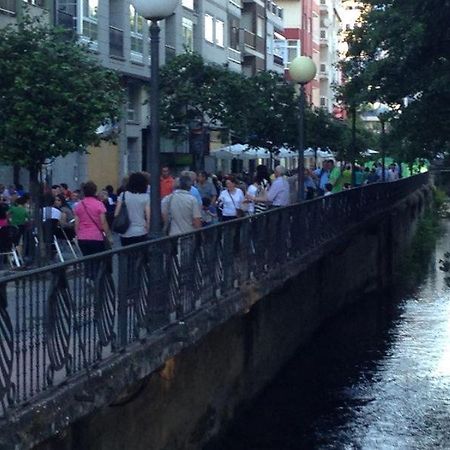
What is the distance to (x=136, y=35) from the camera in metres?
43.5

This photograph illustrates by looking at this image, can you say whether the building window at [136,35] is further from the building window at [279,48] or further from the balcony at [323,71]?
the balcony at [323,71]

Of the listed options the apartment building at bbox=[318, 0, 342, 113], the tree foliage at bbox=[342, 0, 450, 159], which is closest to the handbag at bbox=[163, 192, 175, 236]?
the tree foliage at bbox=[342, 0, 450, 159]

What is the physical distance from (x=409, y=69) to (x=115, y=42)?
788 inches

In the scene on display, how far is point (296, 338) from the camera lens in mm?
24328

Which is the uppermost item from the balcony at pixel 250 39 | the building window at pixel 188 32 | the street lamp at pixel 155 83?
the balcony at pixel 250 39

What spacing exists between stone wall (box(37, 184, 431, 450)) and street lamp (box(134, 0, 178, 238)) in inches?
45.7

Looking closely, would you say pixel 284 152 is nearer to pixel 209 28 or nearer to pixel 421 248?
pixel 209 28

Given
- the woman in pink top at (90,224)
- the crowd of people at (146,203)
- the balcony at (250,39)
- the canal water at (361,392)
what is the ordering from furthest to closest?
the balcony at (250,39)
the canal water at (361,392)
the woman in pink top at (90,224)
the crowd of people at (146,203)

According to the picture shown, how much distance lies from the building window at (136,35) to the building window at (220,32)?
12.7 metres

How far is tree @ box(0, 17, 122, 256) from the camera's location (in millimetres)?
22125

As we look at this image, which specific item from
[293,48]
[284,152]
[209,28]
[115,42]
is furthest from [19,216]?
[293,48]

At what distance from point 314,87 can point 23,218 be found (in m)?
78.9

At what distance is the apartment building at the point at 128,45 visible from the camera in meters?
36.9

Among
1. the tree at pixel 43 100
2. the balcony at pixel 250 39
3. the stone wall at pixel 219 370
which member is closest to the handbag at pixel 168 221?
the stone wall at pixel 219 370
